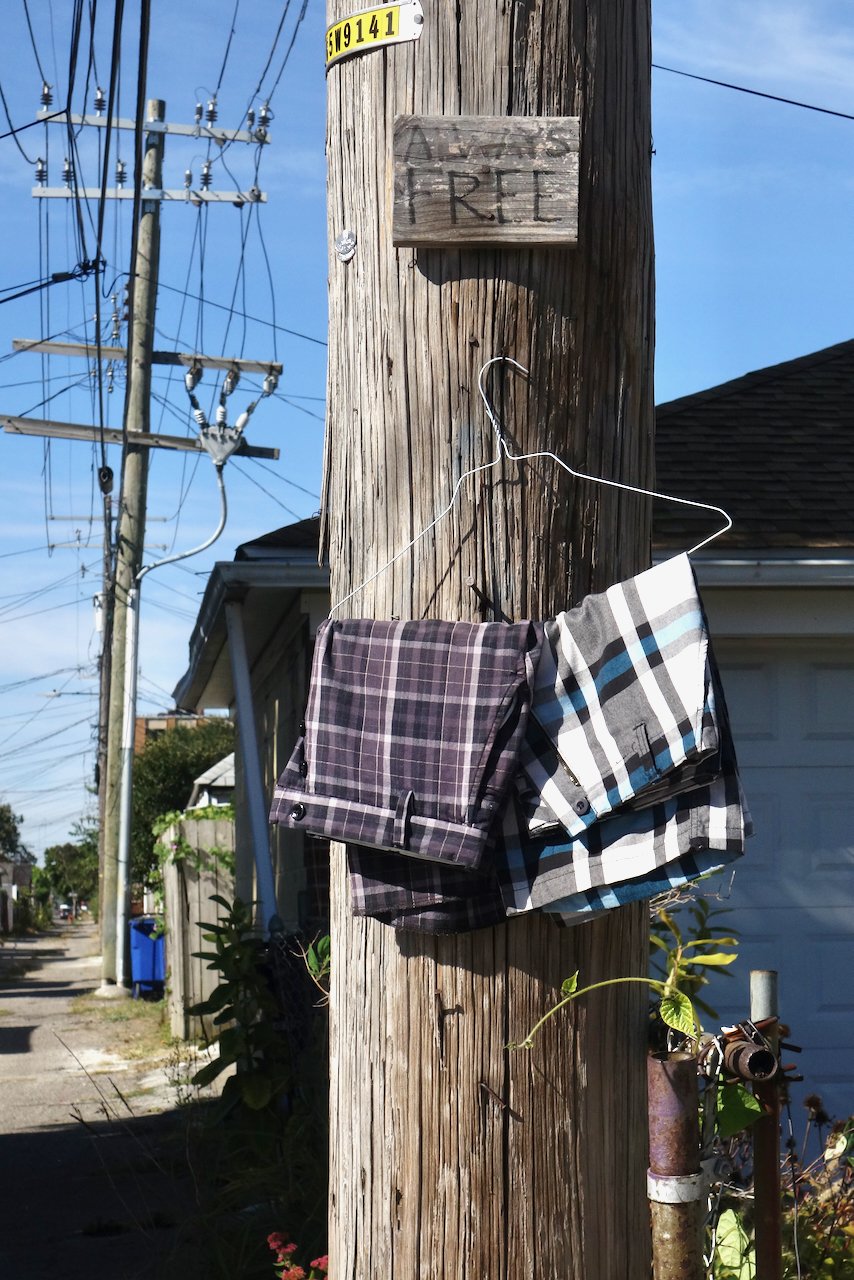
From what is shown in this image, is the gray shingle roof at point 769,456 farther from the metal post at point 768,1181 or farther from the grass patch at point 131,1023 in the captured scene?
the grass patch at point 131,1023

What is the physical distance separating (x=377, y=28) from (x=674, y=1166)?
5.73 ft

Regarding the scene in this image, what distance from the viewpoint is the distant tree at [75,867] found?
8173 cm

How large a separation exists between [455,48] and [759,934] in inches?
216

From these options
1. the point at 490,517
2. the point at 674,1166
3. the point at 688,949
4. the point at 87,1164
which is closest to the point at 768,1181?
the point at 674,1166

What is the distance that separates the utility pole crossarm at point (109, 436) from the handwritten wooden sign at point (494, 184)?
14.7 meters

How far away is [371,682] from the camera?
6.63 ft

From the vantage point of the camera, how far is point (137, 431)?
1750 centimetres

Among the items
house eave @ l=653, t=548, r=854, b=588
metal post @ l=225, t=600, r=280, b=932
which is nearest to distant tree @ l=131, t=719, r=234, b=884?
metal post @ l=225, t=600, r=280, b=932

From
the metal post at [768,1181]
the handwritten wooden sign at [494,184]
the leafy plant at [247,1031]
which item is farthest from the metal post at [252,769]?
the handwritten wooden sign at [494,184]

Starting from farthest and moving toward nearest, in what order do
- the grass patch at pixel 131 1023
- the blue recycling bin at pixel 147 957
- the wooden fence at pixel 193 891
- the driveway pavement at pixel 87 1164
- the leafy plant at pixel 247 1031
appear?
the blue recycling bin at pixel 147 957
the wooden fence at pixel 193 891
the grass patch at pixel 131 1023
the leafy plant at pixel 247 1031
the driveway pavement at pixel 87 1164

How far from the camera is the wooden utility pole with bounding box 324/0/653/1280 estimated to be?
1.93 metres

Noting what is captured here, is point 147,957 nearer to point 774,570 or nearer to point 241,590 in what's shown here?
point 241,590

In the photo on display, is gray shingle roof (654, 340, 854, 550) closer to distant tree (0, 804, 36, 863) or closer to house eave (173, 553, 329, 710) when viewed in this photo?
house eave (173, 553, 329, 710)

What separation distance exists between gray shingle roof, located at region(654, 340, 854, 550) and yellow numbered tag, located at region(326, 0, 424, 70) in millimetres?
4875
